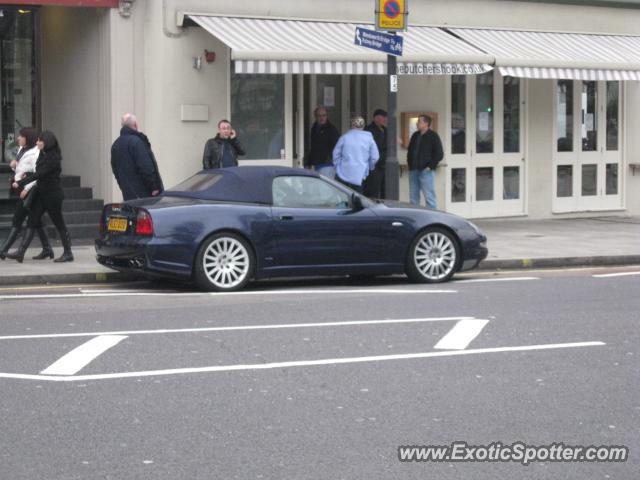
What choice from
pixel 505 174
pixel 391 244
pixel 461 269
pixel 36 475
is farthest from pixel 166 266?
pixel 505 174

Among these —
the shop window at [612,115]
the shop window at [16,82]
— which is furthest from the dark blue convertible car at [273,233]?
the shop window at [612,115]

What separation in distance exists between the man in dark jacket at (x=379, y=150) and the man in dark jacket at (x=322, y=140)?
21.8 inches

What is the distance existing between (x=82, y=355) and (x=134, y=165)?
702 centimetres

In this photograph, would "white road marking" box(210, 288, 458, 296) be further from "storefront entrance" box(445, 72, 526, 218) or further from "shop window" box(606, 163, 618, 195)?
"shop window" box(606, 163, 618, 195)

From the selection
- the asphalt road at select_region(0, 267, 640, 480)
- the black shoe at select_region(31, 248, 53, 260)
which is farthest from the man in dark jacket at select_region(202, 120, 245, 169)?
the asphalt road at select_region(0, 267, 640, 480)

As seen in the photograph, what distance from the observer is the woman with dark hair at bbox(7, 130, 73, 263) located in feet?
51.4

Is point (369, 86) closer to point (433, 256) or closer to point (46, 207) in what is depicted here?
point (46, 207)

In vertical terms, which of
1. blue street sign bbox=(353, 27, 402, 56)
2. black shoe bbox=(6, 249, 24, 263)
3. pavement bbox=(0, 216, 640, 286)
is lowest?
pavement bbox=(0, 216, 640, 286)

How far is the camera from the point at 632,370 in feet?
29.2

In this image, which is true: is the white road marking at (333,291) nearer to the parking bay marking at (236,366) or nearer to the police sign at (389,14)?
the parking bay marking at (236,366)

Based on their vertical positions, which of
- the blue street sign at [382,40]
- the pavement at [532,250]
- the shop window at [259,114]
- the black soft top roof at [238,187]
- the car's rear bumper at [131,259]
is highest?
the blue street sign at [382,40]

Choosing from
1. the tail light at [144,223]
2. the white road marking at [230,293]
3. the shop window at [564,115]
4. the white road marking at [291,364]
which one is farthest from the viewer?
the shop window at [564,115]

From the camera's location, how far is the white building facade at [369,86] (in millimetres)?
18922

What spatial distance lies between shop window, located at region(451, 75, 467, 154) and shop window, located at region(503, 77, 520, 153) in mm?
913
